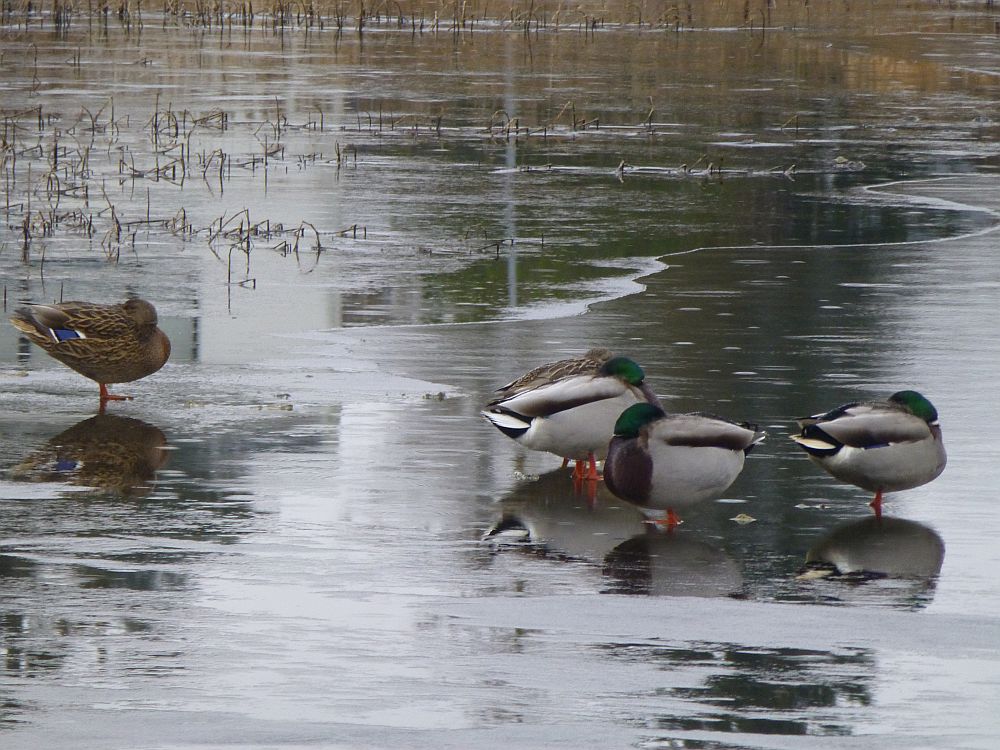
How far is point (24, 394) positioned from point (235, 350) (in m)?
1.70

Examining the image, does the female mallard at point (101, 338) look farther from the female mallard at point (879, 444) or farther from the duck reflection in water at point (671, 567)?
the female mallard at point (879, 444)

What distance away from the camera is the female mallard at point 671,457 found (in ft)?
25.6

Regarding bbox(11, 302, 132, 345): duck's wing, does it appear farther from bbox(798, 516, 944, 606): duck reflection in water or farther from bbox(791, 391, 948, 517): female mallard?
bbox(798, 516, 944, 606): duck reflection in water

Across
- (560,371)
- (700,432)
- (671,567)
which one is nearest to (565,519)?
(700,432)

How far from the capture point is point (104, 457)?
9.02 m

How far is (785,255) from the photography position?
1580 cm

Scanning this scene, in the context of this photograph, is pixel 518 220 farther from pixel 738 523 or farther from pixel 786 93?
pixel 786 93

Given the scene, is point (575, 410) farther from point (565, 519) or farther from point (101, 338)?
point (101, 338)

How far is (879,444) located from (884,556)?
692 millimetres

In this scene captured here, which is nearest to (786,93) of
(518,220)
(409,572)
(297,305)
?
(518,220)

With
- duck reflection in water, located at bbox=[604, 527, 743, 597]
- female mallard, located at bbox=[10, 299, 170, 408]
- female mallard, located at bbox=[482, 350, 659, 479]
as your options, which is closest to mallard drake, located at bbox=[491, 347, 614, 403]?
female mallard, located at bbox=[482, 350, 659, 479]

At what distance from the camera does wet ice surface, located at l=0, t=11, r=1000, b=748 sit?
570 centimetres

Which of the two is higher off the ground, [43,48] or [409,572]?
[43,48]

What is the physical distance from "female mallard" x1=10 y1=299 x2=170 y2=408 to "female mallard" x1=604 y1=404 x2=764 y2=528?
332 cm
